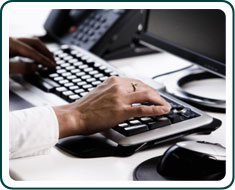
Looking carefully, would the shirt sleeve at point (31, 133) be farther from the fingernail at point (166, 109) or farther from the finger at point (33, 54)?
the finger at point (33, 54)

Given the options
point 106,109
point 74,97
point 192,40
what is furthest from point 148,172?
point 192,40

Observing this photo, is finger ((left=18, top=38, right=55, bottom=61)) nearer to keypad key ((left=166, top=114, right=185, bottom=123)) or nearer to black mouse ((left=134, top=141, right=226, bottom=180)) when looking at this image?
keypad key ((left=166, top=114, right=185, bottom=123))

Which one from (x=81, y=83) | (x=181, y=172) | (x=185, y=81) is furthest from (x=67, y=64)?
(x=181, y=172)

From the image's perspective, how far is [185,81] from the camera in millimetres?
1205

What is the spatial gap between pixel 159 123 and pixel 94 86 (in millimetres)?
236

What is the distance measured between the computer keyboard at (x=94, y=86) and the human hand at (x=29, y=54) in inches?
0.8

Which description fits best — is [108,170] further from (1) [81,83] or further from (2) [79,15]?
(2) [79,15]

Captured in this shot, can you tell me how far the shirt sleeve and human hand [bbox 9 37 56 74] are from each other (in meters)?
0.36

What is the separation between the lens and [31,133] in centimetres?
83

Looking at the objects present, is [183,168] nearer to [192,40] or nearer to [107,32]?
[192,40]

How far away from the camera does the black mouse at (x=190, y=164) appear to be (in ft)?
2.41

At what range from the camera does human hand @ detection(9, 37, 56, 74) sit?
121 cm

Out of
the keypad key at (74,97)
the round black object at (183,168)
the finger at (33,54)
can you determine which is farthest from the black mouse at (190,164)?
the finger at (33,54)

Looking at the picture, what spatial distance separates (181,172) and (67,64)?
0.56 meters
